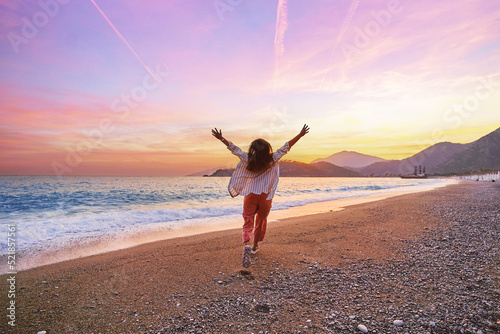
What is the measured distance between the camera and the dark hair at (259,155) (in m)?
5.09


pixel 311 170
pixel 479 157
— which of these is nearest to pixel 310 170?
pixel 311 170

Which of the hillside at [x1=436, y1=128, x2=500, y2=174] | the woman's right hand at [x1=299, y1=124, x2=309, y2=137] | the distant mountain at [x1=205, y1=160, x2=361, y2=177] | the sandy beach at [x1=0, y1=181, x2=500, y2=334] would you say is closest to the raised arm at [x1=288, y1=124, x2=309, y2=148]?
the woman's right hand at [x1=299, y1=124, x2=309, y2=137]

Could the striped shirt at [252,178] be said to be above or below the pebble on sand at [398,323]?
above

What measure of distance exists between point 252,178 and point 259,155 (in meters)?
0.52

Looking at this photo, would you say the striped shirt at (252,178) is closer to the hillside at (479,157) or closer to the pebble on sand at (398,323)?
the pebble on sand at (398,323)

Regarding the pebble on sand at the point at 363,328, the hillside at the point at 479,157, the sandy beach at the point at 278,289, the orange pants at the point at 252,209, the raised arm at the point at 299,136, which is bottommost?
the pebble on sand at the point at 363,328

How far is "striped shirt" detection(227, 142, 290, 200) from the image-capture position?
5.17 meters

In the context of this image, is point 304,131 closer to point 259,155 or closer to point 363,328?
point 259,155

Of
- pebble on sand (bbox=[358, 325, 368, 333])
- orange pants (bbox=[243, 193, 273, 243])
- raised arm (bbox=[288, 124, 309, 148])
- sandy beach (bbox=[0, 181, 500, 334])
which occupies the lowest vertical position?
pebble on sand (bbox=[358, 325, 368, 333])

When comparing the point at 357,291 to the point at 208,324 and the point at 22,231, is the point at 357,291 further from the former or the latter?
the point at 22,231

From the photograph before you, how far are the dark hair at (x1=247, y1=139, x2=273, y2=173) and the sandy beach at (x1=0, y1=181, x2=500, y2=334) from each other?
1900mm

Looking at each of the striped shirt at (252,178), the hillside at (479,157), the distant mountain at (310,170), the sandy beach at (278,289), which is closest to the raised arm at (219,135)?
the striped shirt at (252,178)

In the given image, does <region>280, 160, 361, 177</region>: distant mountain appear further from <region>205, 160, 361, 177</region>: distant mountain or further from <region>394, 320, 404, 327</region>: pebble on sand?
<region>394, 320, 404, 327</region>: pebble on sand

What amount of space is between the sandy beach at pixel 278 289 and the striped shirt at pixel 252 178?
143cm
